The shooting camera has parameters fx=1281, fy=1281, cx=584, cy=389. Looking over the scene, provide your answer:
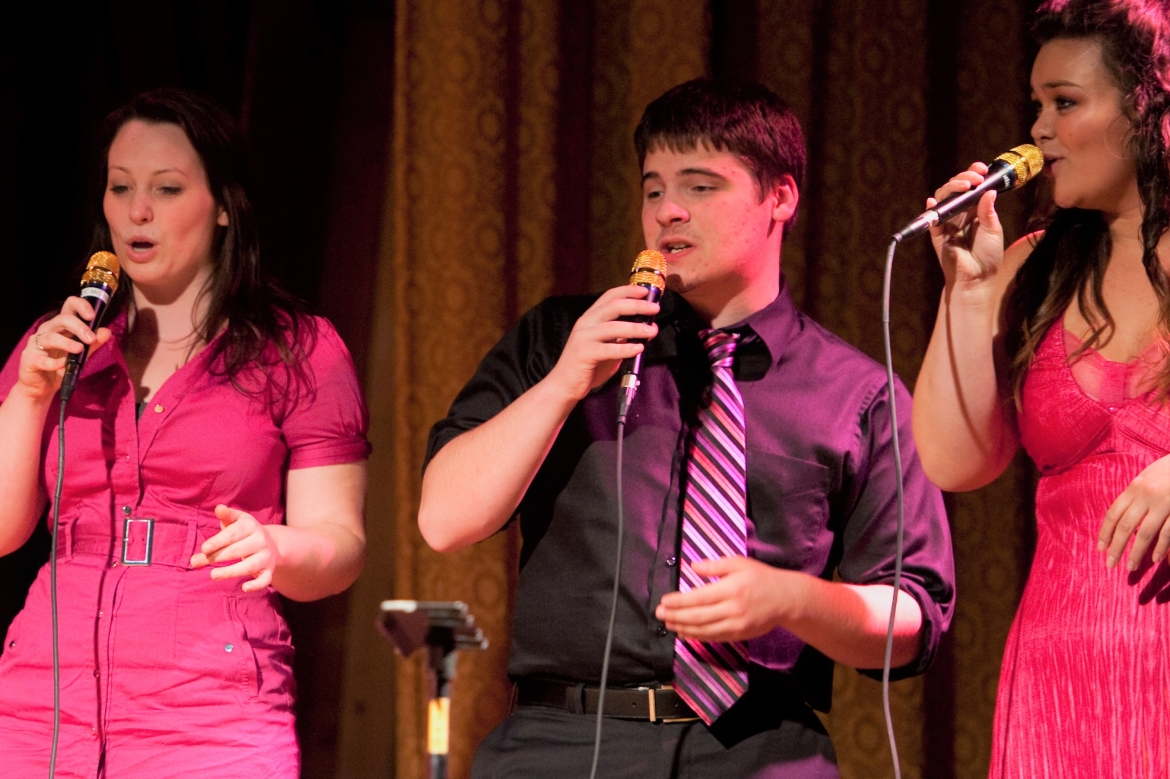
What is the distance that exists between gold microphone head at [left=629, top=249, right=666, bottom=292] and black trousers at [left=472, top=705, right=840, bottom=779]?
2.12 feet

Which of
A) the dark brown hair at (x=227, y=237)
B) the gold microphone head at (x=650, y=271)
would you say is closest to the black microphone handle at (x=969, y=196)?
the gold microphone head at (x=650, y=271)

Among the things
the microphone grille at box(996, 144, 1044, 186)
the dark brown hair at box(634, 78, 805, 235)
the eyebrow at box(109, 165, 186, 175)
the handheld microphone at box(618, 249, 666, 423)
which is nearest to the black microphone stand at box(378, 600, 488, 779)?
the handheld microphone at box(618, 249, 666, 423)

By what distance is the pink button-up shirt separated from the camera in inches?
75.7

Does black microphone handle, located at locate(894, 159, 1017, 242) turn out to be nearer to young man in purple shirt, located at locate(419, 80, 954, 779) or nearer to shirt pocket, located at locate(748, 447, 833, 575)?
young man in purple shirt, located at locate(419, 80, 954, 779)

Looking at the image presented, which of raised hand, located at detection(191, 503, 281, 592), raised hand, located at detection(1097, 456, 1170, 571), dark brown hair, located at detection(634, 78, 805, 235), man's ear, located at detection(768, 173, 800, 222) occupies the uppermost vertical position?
dark brown hair, located at detection(634, 78, 805, 235)

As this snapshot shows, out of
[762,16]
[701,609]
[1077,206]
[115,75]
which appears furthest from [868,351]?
[115,75]

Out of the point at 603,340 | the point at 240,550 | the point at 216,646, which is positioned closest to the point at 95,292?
the point at 240,550

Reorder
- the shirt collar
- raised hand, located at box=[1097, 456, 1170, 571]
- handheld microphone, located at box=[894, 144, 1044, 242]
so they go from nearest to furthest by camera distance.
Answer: raised hand, located at box=[1097, 456, 1170, 571]
handheld microphone, located at box=[894, 144, 1044, 242]
the shirt collar

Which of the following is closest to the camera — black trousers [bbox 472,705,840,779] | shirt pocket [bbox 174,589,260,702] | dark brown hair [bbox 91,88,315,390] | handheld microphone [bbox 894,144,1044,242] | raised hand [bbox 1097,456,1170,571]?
raised hand [bbox 1097,456,1170,571]

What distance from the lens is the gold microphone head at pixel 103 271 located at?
1984 millimetres

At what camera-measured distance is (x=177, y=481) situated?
81.8 inches

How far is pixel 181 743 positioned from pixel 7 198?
61.5 inches

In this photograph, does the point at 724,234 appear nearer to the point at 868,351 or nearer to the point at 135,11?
the point at 868,351

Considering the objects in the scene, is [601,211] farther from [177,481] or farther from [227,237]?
[177,481]
